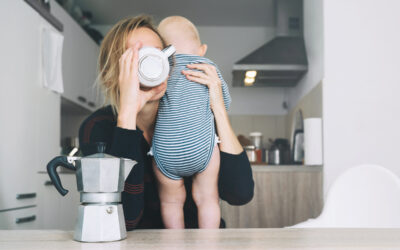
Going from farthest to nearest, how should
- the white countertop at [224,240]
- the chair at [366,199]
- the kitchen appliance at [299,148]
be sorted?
the kitchen appliance at [299,148] < the chair at [366,199] < the white countertop at [224,240]

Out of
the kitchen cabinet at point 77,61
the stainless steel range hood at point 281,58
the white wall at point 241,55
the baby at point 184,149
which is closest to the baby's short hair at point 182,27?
→ the baby at point 184,149

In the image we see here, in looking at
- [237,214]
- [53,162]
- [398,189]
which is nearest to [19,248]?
[53,162]

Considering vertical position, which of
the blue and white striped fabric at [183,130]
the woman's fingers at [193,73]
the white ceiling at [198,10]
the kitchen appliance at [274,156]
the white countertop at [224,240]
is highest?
the white ceiling at [198,10]

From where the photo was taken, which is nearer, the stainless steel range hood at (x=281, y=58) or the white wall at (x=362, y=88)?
the white wall at (x=362, y=88)

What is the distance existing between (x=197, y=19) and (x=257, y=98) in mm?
927

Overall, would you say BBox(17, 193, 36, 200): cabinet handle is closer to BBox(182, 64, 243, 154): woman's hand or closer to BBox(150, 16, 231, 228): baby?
BBox(150, 16, 231, 228): baby

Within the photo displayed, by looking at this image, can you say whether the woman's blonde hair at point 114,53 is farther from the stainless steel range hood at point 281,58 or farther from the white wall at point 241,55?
the white wall at point 241,55

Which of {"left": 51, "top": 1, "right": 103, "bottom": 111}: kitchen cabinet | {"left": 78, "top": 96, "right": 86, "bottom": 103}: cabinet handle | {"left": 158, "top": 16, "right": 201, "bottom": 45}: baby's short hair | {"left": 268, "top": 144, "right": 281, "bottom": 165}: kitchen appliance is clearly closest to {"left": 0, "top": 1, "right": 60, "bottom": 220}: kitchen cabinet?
{"left": 51, "top": 1, "right": 103, "bottom": 111}: kitchen cabinet

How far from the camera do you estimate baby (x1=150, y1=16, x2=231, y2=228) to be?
1122mm

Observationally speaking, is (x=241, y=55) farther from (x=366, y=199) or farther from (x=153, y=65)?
(x=153, y=65)

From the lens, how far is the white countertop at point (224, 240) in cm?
69

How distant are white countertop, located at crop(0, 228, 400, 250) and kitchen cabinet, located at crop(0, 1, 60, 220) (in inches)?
45.2

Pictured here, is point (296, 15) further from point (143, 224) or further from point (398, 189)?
point (143, 224)

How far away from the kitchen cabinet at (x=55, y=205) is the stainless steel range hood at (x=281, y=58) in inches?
55.1
